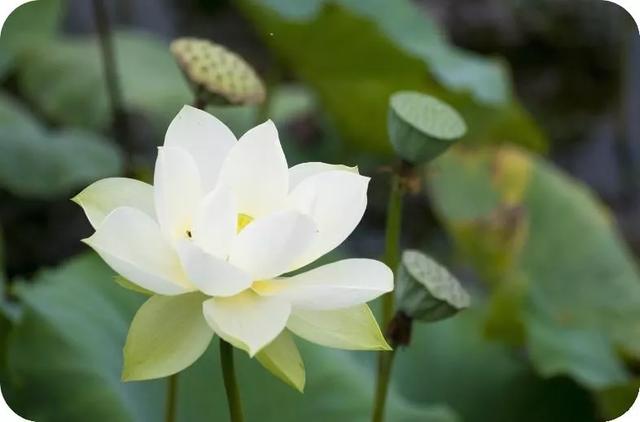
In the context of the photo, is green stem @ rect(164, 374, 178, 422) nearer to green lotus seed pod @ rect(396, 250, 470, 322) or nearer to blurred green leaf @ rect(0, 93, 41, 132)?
green lotus seed pod @ rect(396, 250, 470, 322)

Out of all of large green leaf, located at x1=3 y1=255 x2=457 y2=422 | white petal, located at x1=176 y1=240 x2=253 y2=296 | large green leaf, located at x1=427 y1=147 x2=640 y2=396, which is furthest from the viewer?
large green leaf, located at x1=427 y1=147 x2=640 y2=396

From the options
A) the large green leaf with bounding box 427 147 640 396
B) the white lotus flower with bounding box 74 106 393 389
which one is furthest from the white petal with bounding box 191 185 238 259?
the large green leaf with bounding box 427 147 640 396

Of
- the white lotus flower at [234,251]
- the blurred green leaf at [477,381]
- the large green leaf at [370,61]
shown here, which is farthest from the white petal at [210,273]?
the large green leaf at [370,61]

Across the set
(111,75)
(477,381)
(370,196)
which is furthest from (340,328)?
(111,75)

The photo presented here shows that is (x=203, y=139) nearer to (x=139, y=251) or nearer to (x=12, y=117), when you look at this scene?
(x=139, y=251)

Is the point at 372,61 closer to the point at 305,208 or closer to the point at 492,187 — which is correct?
the point at 492,187

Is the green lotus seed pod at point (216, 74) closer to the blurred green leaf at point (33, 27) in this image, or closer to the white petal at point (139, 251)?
the white petal at point (139, 251)
